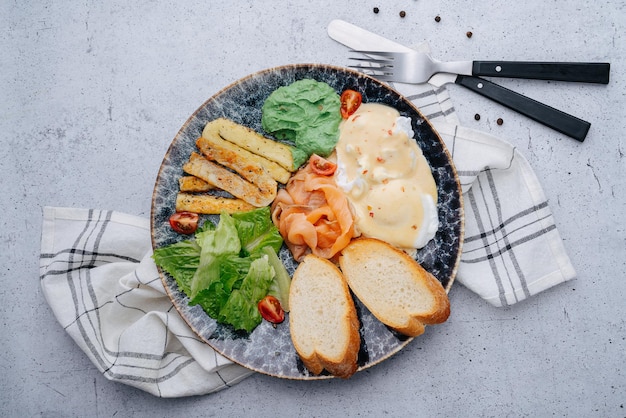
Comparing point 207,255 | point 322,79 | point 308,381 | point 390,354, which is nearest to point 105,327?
point 207,255

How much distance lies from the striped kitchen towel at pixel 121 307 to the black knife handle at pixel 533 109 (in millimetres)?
2520

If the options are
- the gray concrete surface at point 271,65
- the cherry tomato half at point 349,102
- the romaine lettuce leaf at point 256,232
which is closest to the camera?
the romaine lettuce leaf at point 256,232

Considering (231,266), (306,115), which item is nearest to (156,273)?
(231,266)

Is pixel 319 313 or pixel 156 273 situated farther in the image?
pixel 156 273

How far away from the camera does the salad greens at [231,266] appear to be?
334 cm

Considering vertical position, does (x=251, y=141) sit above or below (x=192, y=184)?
above

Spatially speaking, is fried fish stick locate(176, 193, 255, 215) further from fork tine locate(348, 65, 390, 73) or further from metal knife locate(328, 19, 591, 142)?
metal knife locate(328, 19, 591, 142)

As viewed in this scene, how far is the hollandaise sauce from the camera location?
3.38 metres

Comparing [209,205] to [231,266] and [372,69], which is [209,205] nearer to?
[231,266]

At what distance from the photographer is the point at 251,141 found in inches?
137

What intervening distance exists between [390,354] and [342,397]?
54cm

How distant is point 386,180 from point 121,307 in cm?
200

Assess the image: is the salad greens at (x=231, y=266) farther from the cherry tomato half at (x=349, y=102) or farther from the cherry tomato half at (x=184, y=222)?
the cherry tomato half at (x=349, y=102)

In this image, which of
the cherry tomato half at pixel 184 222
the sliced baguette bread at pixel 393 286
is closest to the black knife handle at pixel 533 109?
the sliced baguette bread at pixel 393 286
